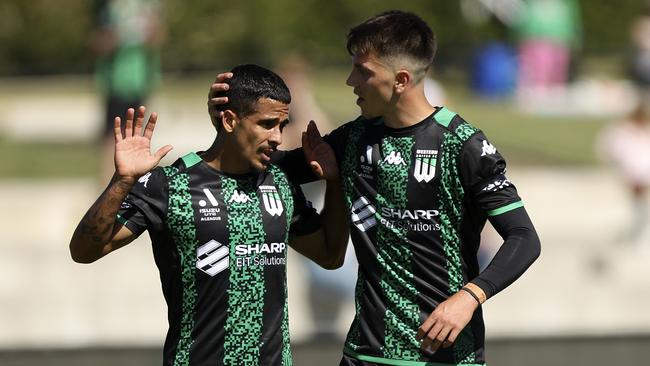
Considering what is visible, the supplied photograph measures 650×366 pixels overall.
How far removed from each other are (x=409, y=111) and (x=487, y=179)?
39 cm

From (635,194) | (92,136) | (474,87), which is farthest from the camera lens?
(474,87)

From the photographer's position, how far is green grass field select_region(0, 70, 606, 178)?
16.0m

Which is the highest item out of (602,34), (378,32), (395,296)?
(602,34)

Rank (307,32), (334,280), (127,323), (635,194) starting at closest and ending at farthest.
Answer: (334,280) → (127,323) → (635,194) → (307,32)

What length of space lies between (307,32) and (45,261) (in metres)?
25.2

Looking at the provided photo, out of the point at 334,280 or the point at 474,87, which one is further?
the point at 474,87

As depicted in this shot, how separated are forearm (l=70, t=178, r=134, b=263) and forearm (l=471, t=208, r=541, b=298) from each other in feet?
3.95

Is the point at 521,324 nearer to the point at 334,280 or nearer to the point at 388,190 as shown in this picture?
the point at 334,280

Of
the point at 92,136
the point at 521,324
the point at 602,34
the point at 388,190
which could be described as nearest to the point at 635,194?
the point at 521,324

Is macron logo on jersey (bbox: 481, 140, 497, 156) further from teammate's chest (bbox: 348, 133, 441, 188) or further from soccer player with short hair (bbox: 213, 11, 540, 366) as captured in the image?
teammate's chest (bbox: 348, 133, 441, 188)

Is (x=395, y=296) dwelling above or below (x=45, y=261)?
below

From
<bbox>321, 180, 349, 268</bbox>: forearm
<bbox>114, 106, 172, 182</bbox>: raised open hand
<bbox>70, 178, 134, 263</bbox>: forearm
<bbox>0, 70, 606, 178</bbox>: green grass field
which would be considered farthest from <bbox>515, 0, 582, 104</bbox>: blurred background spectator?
<bbox>70, 178, 134, 263</bbox>: forearm

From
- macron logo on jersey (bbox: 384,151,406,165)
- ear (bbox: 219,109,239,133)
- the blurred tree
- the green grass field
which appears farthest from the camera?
the blurred tree

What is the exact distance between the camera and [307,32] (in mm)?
34594
